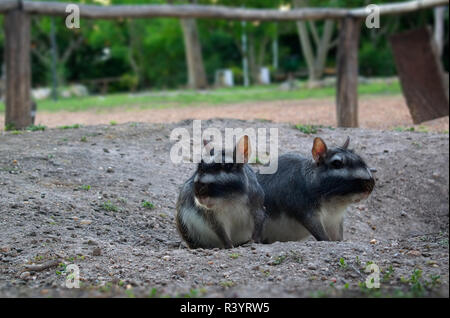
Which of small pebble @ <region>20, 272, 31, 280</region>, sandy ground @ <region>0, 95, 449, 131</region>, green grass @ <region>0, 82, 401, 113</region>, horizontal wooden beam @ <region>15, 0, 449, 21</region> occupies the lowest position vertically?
green grass @ <region>0, 82, 401, 113</region>

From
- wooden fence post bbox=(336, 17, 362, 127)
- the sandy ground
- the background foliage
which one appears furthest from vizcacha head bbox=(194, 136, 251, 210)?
the background foliage

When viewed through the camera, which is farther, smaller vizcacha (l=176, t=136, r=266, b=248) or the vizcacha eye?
the vizcacha eye

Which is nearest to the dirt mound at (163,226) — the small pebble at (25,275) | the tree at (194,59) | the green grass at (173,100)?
the small pebble at (25,275)

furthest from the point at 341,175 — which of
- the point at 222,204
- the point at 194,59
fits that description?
the point at 194,59

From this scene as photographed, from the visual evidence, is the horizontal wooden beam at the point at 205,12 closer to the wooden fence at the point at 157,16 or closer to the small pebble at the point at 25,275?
the wooden fence at the point at 157,16

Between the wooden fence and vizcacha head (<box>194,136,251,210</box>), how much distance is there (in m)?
5.26

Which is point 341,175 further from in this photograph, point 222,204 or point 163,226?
point 163,226

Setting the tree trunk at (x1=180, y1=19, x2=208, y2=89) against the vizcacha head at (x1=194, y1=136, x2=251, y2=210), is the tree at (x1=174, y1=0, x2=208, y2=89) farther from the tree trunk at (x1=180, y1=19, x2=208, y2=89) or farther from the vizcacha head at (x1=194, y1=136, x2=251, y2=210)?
the vizcacha head at (x1=194, y1=136, x2=251, y2=210)

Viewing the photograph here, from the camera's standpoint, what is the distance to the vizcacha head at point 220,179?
15.0 ft

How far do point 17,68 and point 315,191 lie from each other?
225 inches

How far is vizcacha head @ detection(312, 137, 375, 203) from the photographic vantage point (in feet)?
16.5

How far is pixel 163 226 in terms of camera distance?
236 inches
